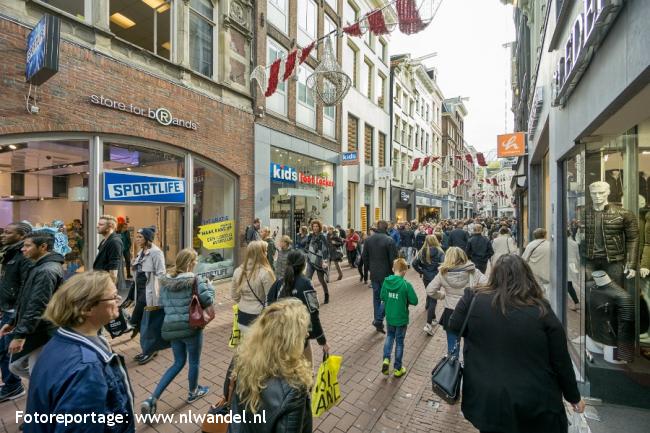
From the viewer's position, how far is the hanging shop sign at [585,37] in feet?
8.74

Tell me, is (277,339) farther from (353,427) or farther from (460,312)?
(353,427)

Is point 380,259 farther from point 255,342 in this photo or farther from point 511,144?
point 511,144

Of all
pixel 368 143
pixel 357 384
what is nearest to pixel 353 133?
pixel 368 143

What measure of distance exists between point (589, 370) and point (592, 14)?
12.4 feet

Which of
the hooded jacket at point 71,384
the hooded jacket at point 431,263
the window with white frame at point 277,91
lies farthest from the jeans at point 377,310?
the window with white frame at point 277,91

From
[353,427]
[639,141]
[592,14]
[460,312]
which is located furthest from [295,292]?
[639,141]

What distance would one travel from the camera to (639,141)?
3.93m

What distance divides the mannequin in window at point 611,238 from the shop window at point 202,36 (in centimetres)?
1017

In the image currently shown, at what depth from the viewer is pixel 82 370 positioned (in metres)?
1.57

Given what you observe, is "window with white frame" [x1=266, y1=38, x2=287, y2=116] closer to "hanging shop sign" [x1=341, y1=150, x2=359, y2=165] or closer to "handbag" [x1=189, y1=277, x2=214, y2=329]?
"hanging shop sign" [x1=341, y1=150, x2=359, y2=165]

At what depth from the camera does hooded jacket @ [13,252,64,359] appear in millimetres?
2932

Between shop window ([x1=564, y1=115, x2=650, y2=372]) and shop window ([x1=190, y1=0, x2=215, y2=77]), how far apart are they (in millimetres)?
9953

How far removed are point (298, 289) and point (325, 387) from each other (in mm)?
1204

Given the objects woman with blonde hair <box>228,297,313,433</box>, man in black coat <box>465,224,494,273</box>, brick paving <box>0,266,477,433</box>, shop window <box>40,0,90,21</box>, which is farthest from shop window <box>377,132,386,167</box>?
woman with blonde hair <box>228,297,313,433</box>
